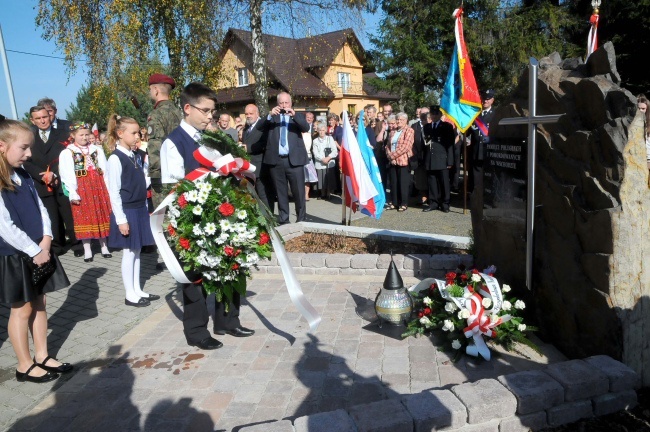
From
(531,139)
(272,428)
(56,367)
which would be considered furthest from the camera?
(56,367)

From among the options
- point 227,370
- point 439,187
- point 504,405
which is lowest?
point 227,370

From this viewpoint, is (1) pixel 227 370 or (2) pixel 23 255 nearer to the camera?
(2) pixel 23 255

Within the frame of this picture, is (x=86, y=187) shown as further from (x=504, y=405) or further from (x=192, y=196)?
(x=504, y=405)

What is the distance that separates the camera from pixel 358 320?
4789 mm

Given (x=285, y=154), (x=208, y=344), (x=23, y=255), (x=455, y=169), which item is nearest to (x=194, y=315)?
(x=208, y=344)

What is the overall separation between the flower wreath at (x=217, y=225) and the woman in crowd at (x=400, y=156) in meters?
6.72

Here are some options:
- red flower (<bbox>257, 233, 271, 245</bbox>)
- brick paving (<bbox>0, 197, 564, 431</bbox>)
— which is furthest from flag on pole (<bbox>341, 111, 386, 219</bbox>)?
red flower (<bbox>257, 233, 271, 245</bbox>)

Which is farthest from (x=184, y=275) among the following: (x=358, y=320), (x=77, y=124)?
(x=77, y=124)

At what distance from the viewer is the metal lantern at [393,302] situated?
14.3ft

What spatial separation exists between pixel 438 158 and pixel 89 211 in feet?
21.8

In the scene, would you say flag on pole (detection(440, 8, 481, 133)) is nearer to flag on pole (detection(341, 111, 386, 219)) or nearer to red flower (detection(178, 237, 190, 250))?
flag on pole (detection(341, 111, 386, 219))

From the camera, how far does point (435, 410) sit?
2793 millimetres

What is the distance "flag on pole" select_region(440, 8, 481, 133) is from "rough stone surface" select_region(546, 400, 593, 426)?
5.95 m

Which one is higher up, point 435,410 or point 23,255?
point 23,255
